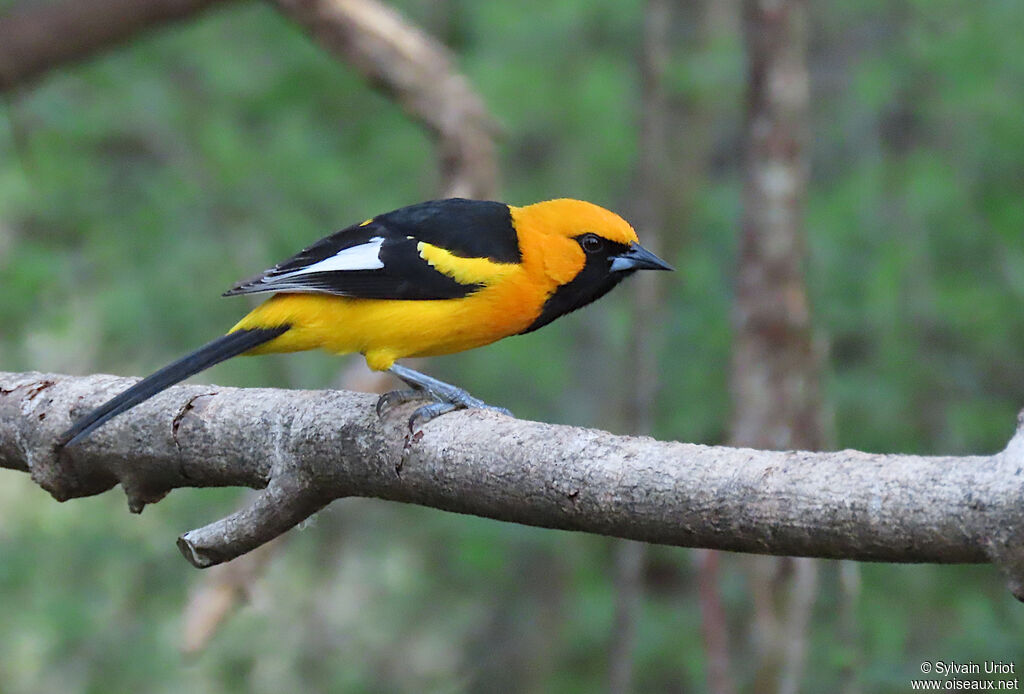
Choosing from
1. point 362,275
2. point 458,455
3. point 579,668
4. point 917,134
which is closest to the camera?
point 458,455

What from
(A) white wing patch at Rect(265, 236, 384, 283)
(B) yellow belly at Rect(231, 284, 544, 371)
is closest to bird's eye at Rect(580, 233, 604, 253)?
(B) yellow belly at Rect(231, 284, 544, 371)

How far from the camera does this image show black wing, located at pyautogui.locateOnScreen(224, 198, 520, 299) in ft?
13.3

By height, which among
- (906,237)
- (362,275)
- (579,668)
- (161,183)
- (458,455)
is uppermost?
(161,183)

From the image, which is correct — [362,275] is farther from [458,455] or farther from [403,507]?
[403,507]

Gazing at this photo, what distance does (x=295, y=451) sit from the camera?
3334 millimetres

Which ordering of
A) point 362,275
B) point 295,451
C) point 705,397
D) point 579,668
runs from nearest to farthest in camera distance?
A: 1. point 295,451
2. point 362,275
3. point 705,397
4. point 579,668

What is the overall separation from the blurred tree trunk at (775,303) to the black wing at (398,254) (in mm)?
1694

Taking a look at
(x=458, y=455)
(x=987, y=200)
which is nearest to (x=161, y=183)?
(x=987, y=200)

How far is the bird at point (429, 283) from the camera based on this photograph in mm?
4035

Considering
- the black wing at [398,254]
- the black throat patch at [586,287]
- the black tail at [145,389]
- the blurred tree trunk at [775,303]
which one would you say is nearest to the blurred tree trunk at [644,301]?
the blurred tree trunk at [775,303]

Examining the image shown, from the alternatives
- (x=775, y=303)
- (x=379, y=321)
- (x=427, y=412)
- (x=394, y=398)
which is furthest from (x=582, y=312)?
(x=427, y=412)

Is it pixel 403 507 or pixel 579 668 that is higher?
pixel 403 507

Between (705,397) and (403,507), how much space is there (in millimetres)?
3396

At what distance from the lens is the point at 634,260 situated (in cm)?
446
